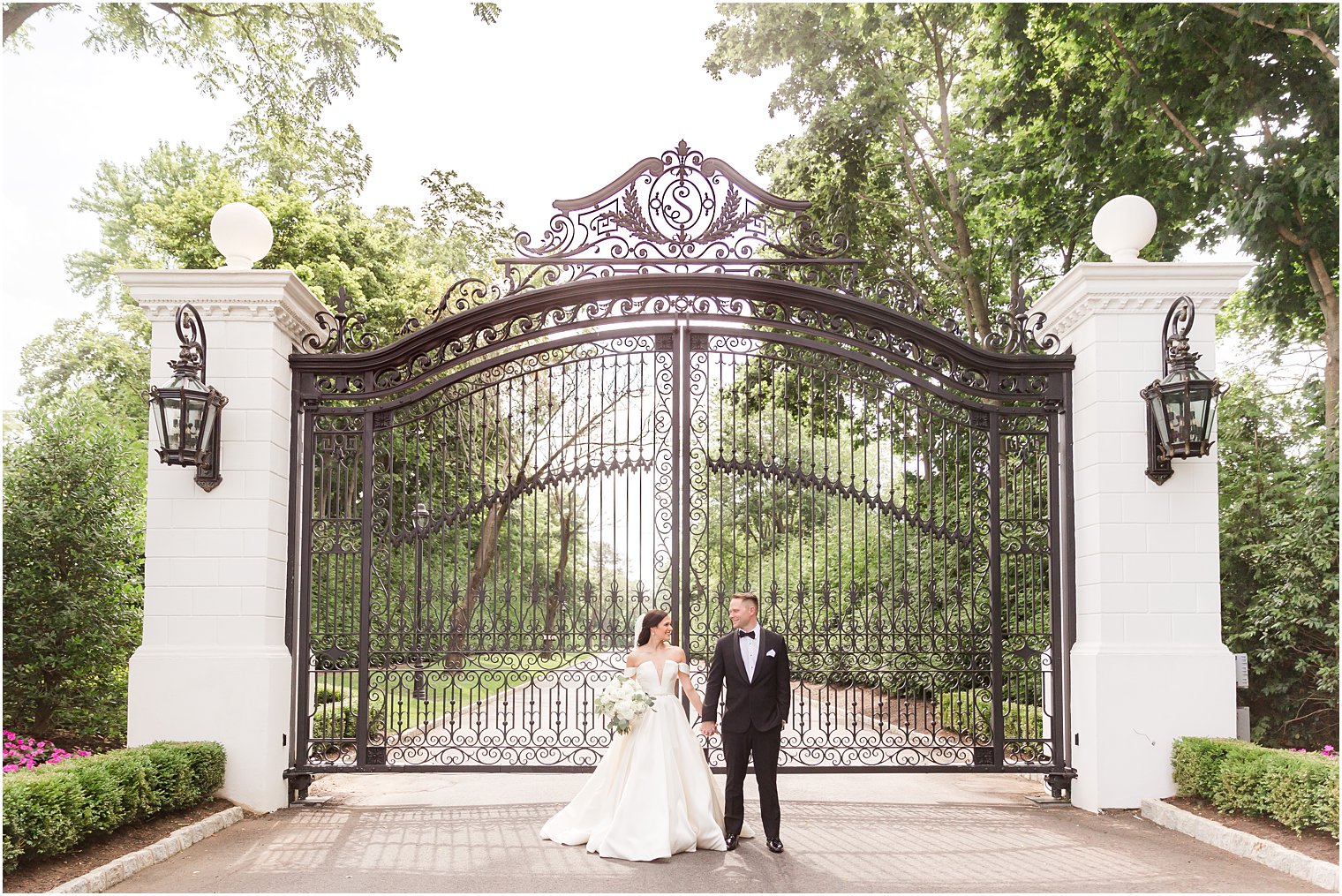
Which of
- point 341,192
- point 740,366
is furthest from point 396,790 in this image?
point 341,192

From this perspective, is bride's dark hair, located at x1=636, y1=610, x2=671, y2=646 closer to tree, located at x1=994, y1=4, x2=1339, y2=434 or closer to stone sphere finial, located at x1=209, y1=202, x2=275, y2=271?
stone sphere finial, located at x1=209, y1=202, x2=275, y2=271

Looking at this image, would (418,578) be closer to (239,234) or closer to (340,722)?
(340,722)

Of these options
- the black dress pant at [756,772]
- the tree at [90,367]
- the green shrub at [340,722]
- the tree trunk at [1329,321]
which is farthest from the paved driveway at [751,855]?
the tree at [90,367]

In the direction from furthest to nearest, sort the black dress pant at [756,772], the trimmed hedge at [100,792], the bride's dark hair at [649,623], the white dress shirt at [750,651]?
the bride's dark hair at [649,623] → the white dress shirt at [750,651] → the black dress pant at [756,772] → the trimmed hedge at [100,792]

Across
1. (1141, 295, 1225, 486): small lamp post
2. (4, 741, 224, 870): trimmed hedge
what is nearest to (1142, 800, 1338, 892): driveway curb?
(1141, 295, 1225, 486): small lamp post

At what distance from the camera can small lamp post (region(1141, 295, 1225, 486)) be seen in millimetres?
7754

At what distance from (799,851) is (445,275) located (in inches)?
696

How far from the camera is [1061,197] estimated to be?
13727mm

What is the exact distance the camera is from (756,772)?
6.48 meters

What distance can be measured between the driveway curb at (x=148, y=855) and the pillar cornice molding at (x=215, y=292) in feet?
12.1

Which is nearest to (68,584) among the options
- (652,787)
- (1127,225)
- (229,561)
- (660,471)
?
(229,561)

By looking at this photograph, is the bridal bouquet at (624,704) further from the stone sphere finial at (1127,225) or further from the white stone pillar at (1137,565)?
the stone sphere finial at (1127,225)

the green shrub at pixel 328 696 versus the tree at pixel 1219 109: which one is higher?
the tree at pixel 1219 109

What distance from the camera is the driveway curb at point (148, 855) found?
540cm
